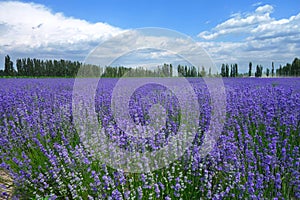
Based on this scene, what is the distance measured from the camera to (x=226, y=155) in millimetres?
2453

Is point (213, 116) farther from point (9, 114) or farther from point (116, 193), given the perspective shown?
point (9, 114)

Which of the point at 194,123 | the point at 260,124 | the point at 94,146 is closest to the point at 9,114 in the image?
the point at 94,146

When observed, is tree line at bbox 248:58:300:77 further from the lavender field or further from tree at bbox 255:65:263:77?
the lavender field

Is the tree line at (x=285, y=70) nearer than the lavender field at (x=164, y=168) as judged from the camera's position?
No

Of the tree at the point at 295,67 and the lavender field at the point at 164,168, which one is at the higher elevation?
the tree at the point at 295,67

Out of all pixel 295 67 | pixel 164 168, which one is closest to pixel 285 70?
pixel 295 67

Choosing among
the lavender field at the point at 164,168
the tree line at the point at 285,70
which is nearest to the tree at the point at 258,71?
the tree line at the point at 285,70

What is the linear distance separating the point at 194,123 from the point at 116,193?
1722 mm

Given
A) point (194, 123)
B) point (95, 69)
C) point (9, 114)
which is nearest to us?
point (194, 123)

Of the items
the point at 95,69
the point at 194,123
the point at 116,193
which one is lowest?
the point at 116,193

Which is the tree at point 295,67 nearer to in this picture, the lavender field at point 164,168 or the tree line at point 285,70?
the tree line at point 285,70

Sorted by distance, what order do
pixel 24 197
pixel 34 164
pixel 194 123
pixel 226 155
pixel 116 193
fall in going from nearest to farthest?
pixel 116 193 < pixel 226 155 < pixel 24 197 < pixel 34 164 < pixel 194 123

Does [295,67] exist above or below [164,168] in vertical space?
above

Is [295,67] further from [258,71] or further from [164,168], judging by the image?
[164,168]
